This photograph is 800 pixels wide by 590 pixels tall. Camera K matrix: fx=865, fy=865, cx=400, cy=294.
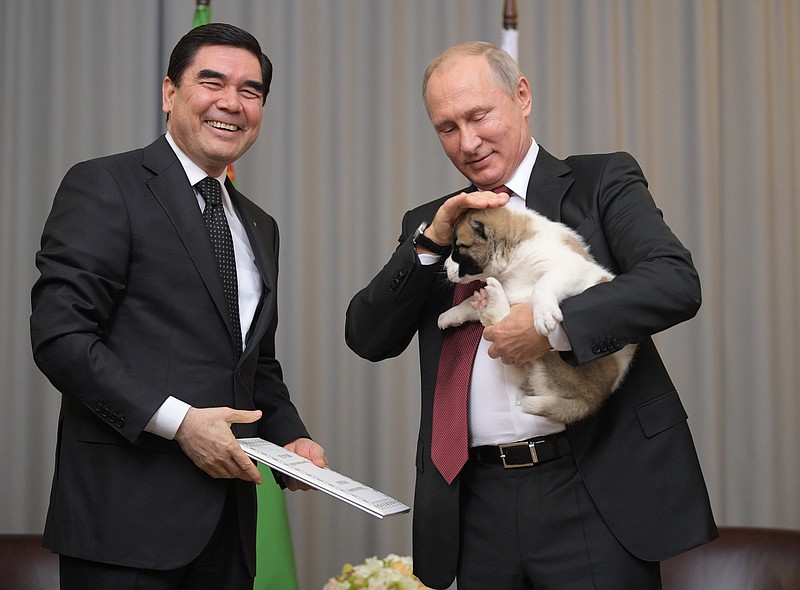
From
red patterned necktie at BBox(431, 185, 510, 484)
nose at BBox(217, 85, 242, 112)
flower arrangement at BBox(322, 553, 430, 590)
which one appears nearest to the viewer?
red patterned necktie at BBox(431, 185, 510, 484)

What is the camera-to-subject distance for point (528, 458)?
1759mm

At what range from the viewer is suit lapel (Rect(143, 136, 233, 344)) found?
1.83 metres

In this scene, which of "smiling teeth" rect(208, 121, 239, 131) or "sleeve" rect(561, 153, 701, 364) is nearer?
"sleeve" rect(561, 153, 701, 364)

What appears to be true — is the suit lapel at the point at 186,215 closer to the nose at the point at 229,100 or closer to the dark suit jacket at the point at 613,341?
the nose at the point at 229,100

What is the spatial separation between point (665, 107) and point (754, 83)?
45cm

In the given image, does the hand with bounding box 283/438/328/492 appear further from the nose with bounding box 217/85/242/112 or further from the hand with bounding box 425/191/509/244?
the nose with bounding box 217/85/242/112

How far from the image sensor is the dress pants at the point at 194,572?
1.71 metres

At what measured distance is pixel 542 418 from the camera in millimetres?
1743

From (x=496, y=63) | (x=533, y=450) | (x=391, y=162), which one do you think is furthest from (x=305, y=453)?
(x=391, y=162)

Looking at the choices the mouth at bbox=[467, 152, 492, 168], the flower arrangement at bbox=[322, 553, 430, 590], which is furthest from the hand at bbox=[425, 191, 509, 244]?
the flower arrangement at bbox=[322, 553, 430, 590]

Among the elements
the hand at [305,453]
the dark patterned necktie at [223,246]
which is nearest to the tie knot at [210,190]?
the dark patterned necktie at [223,246]

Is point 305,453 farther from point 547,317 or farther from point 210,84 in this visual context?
point 210,84

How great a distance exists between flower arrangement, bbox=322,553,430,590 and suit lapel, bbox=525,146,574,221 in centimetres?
110

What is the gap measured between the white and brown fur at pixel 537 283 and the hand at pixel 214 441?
53 cm
